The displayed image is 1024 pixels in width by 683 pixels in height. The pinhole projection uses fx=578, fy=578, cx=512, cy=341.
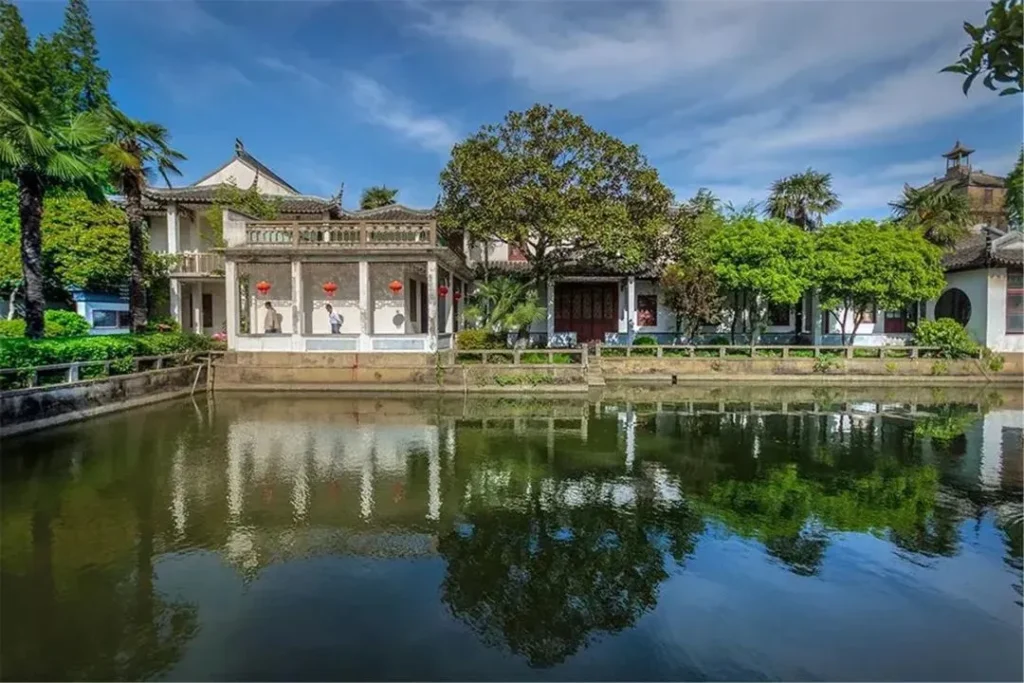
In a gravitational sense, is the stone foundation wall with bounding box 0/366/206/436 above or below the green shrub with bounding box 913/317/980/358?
below

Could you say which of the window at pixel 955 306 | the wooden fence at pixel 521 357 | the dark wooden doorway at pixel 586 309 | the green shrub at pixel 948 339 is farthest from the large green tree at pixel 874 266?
the wooden fence at pixel 521 357

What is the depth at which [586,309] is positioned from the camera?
27531 mm

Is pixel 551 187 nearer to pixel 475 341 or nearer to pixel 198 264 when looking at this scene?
pixel 475 341

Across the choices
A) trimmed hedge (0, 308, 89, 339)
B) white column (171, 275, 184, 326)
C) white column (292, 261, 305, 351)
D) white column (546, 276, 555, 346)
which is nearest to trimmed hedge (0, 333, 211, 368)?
white column (292, 261, 305, 351)

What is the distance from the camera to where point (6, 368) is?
11242mm

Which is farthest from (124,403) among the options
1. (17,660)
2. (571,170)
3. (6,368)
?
(571,170)

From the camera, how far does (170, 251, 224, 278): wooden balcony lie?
2431 centimetres

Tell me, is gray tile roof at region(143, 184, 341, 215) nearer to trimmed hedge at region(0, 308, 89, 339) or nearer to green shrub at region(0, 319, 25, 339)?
trimmed hedge at region(0, 308, 89, 339)

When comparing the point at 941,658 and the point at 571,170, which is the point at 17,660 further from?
the point at 571,170

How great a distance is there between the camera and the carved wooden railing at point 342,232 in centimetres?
1905

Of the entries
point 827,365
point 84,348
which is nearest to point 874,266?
point 827,365

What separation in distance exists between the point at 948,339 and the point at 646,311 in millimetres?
11722

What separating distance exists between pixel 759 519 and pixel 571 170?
14.0 m

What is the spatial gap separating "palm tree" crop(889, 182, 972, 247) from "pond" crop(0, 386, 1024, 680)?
18318 millimetres
